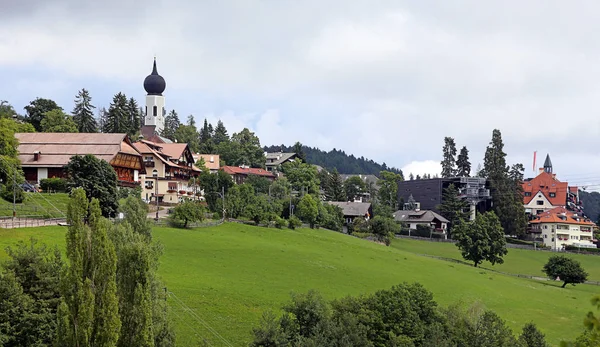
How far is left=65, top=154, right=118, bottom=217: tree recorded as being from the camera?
62438 millimetres

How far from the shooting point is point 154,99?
14762cm

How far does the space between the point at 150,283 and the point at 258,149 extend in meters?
Answer: 129

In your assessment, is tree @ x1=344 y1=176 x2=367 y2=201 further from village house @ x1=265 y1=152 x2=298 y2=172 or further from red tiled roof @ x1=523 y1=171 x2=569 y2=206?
red tiled roof @ x1=523 y1=171 x2=569 y2=206

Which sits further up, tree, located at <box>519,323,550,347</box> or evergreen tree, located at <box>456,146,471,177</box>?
evergreen tree, located at <box>456,146,471,177</box>

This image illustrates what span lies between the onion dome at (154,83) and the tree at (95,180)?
83101mm

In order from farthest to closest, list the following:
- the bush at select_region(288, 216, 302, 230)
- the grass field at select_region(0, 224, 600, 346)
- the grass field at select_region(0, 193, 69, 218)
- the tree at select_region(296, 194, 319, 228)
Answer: the tree at select_region(296, 194, 319, 228)
the bush at select_region(288, 216, 302, 230)
the grass field at select_region(0, 193, 69, 218)
the grass field at select_region(0, 224, 600, 346)

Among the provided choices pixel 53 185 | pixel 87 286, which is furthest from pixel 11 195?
pixel 87 286

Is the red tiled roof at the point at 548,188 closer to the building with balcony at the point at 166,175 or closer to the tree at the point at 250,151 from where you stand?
the tree at the point at 250,151

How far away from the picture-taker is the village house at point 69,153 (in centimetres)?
8069

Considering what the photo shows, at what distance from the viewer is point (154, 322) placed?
29141 mm

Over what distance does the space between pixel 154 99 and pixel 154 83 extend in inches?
147

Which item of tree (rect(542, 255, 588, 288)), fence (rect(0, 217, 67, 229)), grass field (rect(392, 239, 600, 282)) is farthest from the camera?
grass field (rect(392, 239, 600, 282))

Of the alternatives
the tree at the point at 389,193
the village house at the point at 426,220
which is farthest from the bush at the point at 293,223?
the tree at the point at 389,193

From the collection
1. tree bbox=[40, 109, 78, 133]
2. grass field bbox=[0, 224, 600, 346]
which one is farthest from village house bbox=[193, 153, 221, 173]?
grass field bbox=[0, 224, 600, 346]
